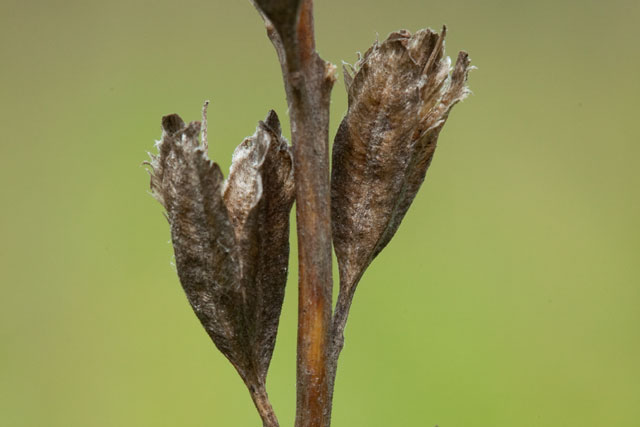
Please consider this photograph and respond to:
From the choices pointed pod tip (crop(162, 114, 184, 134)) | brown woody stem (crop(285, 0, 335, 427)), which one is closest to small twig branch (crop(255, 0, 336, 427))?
brown woody stem (crop(285, 0, 335, 427))

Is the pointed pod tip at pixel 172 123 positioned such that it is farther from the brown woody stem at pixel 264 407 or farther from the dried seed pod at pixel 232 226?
the brown woody stem at pixel 264 407

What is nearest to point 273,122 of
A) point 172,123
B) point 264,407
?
point 172,123

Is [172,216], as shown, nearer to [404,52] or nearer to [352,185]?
[352,185]

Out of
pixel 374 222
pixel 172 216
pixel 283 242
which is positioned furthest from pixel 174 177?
pixel 374 222

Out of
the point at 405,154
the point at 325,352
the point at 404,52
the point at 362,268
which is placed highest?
the point at 404,52

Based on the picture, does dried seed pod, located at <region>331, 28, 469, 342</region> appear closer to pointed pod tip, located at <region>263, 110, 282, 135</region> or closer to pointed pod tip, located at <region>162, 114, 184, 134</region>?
pointed pod tip, located at <region>263, 110, 282, 135</region>

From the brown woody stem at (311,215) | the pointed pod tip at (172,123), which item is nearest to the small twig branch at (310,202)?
the brown woody stem at (311,215)
